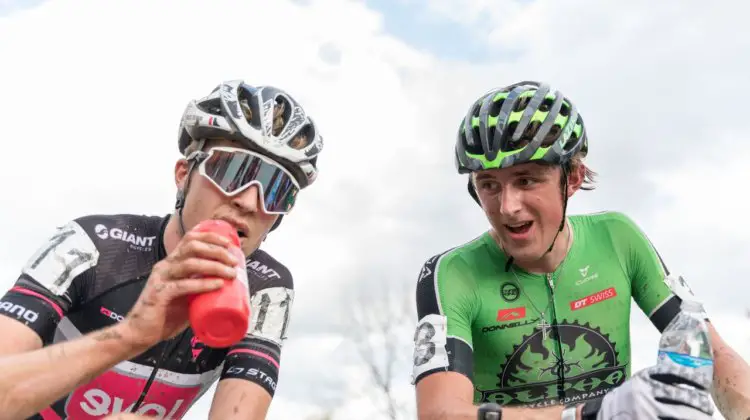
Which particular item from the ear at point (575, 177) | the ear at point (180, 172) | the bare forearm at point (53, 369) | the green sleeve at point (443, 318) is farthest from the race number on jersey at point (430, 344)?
the bare forearm at point (53, 369)

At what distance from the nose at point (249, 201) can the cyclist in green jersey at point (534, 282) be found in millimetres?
1561

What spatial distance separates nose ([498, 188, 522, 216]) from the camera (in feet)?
18.2

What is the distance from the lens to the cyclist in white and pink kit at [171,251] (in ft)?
15.6

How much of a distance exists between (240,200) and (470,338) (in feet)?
6.34

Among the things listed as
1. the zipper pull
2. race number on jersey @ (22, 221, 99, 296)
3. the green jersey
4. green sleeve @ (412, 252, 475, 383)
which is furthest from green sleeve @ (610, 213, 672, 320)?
race number on jersey @ (22, 221, 99, 296)

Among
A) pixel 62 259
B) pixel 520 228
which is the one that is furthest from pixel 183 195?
pixel 520 228

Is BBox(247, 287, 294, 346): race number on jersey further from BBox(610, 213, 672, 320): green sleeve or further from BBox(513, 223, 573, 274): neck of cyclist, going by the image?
BBox(610, 213, 672, 320): green sleeve

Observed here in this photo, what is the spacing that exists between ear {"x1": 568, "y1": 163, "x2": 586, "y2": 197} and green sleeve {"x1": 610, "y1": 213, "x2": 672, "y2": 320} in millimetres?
476

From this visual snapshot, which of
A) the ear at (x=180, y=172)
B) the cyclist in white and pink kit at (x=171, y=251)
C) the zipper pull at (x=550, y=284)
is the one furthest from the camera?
the zipper pull at (x=550, y=284)

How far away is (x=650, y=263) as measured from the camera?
6125mm

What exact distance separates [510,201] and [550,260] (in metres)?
0.76

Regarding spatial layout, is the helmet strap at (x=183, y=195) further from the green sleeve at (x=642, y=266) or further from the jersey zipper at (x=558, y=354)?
the green sleeve at (x=642, y=266)

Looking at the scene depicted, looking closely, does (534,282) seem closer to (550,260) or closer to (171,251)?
(550,260)

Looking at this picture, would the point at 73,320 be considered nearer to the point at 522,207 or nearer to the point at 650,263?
the point at 522,207
